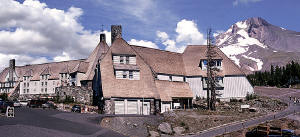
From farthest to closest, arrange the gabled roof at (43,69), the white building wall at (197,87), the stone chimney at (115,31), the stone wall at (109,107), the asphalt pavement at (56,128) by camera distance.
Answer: the gabled roof at (43,69), the white building wall at (197,87), the stone chimney at (115,31), the stone wall at (109,107), the asphalt pavement at (56,128)

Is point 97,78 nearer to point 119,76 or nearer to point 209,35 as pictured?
point 119,76

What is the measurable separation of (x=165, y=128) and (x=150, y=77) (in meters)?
17.9

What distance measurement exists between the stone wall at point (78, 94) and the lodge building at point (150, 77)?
1.70 metres

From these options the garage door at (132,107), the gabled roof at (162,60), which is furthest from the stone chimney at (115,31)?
the garage door at (132,107)

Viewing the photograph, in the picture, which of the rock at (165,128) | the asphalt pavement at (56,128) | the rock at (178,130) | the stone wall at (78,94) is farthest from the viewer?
the stone wall at (78,94)

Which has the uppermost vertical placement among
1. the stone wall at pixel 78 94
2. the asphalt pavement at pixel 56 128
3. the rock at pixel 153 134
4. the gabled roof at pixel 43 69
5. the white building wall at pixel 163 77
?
the gabled roof at pixel 43 69

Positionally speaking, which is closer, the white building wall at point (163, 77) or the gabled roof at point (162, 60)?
the white building wall at point (163, 77)

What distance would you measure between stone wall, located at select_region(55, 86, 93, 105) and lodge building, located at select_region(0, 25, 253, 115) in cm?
170

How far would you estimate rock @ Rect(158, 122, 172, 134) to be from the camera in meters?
36.4

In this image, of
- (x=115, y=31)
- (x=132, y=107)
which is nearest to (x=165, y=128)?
(x=132, y=107)

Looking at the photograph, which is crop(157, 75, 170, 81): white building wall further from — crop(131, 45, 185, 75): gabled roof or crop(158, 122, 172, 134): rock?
crop(158, 122, 172, 134): rock

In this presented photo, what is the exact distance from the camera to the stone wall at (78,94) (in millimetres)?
57750

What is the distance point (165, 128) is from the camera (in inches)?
1444

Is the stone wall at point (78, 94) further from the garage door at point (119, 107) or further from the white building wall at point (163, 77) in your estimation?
the white building wall at point (163, 77)
